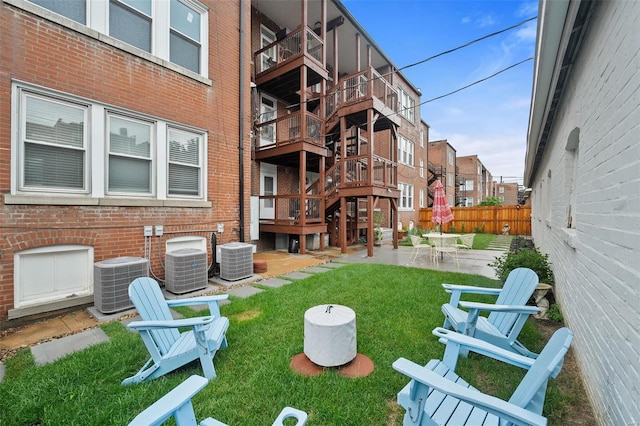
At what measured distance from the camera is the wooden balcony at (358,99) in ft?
33.9

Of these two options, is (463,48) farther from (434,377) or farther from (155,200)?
(155,200)

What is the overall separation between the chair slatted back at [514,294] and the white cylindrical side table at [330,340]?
1.79 m

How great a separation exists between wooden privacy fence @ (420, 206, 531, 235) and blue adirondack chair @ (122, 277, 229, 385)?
19.4m

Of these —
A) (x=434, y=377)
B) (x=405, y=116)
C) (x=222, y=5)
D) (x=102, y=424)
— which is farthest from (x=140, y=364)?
(x=405, y=116)

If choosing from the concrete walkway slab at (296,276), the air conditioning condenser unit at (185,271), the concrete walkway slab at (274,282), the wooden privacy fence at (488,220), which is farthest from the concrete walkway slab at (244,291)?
the wooden privacy fence at (488,220)

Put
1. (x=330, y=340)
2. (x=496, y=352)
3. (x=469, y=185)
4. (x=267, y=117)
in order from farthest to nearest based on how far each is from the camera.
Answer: (x=469, y=185) < (x=267, y=117) < (x=330, y=340) < (x=496, y=352)

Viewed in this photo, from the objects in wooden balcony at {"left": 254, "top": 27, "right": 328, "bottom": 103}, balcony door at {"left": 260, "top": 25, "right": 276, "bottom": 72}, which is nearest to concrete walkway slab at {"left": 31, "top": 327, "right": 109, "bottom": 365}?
wooden balcony at {"left": 254, "top": 27, "right": 328, "bottom": 103}

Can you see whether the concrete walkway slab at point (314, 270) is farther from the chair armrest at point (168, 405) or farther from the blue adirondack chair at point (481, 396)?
the chair armrest at point (168, 405)

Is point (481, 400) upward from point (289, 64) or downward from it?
downward

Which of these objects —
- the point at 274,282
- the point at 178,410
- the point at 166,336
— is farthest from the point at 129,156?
the point at 178,410

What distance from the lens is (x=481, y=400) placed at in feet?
4.63

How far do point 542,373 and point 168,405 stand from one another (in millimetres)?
2008

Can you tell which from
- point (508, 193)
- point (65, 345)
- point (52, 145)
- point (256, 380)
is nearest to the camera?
point (256, 380)

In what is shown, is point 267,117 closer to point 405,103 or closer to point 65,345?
point 65,345
